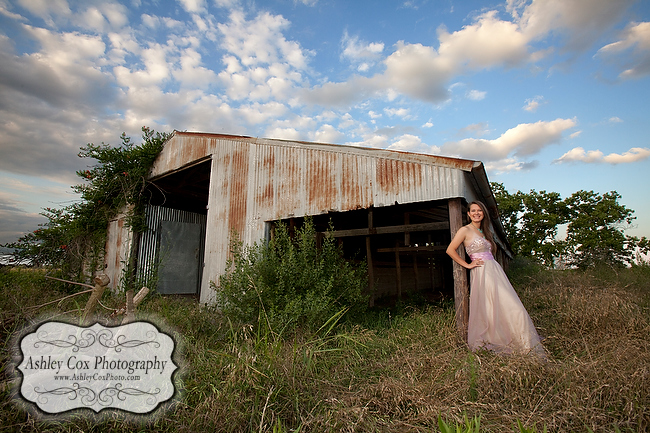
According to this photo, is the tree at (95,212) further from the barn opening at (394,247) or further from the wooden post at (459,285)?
the wooden post at (459,285)

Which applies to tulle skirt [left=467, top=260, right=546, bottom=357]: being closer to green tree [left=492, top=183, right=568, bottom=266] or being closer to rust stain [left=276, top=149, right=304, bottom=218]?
rust stain [left=276, top=149, right=304, bottom=218]

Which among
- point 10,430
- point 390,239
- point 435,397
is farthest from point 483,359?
point 390,239

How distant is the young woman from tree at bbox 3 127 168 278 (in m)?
8.66

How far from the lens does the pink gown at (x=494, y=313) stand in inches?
167

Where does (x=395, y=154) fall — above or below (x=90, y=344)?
above

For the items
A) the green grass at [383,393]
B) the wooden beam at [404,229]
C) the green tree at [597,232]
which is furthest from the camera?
the green tree at [597,232]

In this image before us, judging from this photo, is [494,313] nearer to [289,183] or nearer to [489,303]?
[489,303]

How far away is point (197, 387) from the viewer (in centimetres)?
326

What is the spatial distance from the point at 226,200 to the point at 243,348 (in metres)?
5.05

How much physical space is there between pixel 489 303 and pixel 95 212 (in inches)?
424

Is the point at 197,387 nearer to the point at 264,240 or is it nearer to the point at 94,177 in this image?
the point at 264,240

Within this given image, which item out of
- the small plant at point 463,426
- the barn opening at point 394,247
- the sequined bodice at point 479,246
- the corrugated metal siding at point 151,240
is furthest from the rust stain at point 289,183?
the small plant at point 463,426

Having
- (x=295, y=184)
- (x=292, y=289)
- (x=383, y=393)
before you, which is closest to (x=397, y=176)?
(x=295, y=184)

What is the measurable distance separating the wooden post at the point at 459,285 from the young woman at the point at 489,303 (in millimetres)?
254
